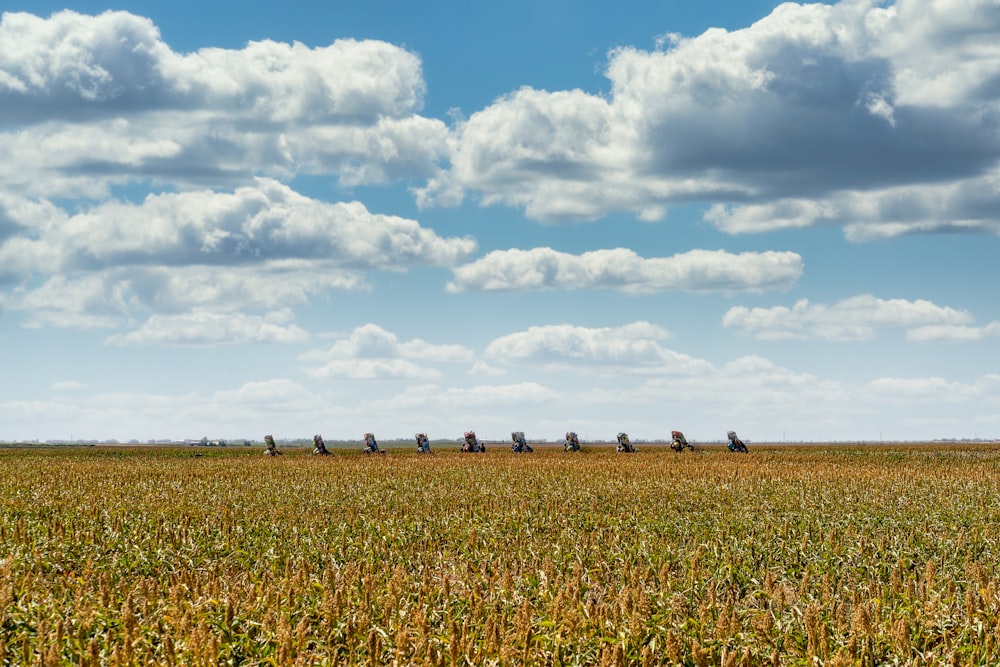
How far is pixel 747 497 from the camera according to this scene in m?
26.9

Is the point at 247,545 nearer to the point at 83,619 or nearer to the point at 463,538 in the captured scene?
the point at 463,538

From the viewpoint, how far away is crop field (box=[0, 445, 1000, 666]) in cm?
998

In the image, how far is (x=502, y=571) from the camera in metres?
14.7

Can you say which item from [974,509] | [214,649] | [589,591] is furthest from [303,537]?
[974,509]

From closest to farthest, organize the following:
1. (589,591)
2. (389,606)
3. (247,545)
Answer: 1. (389,606)
2. (589,591)
3. (247,545)

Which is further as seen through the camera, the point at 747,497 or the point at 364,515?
the point at 747,497

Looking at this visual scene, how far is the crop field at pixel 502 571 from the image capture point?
393 inches

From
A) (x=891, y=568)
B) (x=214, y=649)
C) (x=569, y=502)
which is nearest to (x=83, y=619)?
(x=214, y=649)

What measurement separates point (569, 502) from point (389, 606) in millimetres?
15536

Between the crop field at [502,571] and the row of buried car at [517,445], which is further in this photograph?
the row of buried car at [517,445]

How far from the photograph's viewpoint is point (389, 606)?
10.2 m

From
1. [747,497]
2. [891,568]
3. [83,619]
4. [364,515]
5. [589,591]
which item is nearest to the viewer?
[83,619]

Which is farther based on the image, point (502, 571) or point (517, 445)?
point (517, 445)

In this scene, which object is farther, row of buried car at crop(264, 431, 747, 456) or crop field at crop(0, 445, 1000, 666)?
row of buried car at crop(264, 431, 747, 456)
